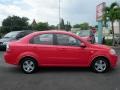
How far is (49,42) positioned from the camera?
11289 mm

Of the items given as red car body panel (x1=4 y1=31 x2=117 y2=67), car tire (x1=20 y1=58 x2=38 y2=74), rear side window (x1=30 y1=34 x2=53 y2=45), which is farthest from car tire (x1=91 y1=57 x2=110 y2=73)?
car tire (x1=20 y1=58 x2=38 y2=74)

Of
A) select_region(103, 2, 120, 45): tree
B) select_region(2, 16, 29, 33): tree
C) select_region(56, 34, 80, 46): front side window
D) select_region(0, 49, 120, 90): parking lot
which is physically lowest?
select_region(0, 49, 120, 90): parking lot

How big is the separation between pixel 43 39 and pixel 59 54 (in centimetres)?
83

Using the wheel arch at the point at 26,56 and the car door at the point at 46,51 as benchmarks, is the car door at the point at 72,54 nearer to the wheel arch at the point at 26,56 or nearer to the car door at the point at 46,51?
the car door at the point at 46,51

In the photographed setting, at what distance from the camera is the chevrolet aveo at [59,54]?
11164 mm

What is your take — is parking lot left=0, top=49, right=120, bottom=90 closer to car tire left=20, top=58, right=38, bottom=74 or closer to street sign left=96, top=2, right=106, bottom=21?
car tire left=20, top=58, right=38, bottom=74

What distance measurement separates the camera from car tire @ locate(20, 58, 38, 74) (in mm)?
11125

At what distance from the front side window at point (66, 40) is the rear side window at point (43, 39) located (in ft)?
0.96

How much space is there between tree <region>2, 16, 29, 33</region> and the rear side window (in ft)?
249
